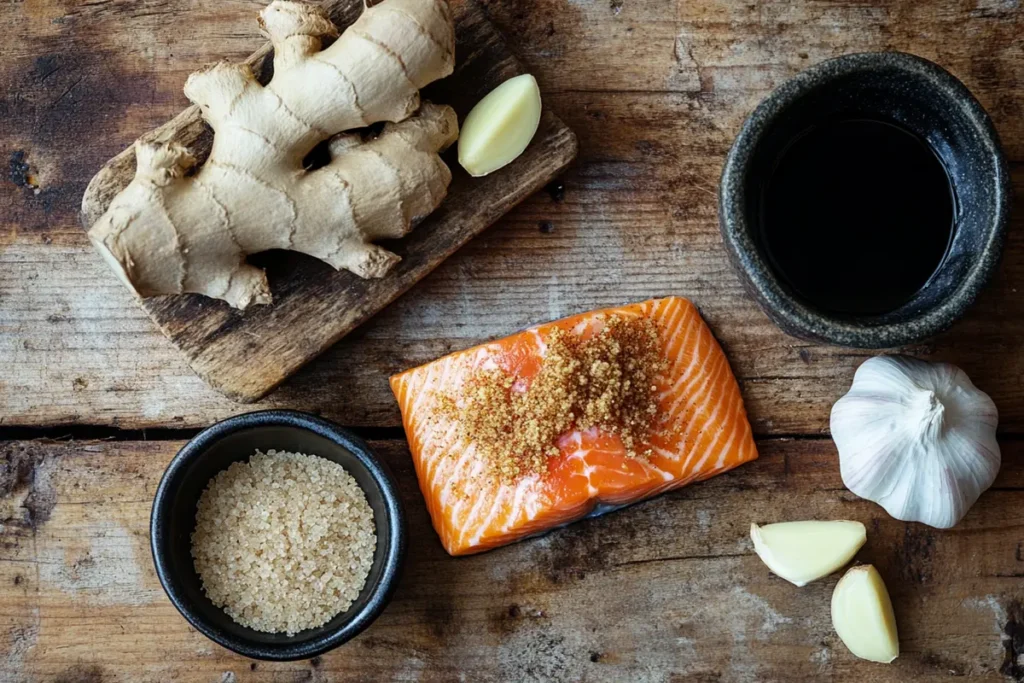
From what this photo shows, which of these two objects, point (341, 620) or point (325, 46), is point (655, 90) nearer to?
point (325, 46)

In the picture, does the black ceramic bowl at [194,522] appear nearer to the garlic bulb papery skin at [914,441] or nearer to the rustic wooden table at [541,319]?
the rustic wooden table at [541,319]

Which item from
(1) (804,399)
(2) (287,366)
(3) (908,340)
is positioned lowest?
(1) (804,399)

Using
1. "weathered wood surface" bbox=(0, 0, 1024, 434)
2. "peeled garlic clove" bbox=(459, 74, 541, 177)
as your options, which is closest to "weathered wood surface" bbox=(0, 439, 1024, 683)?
"weathered wood surface" bbox=(0, 0, 1024, 434)

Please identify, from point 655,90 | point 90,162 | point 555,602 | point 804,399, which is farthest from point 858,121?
point 90,162

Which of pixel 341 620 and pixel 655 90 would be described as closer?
pixel 341 620

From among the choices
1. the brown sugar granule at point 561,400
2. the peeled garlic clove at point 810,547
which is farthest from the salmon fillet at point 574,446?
the peeled garlic clove at point 810,547
